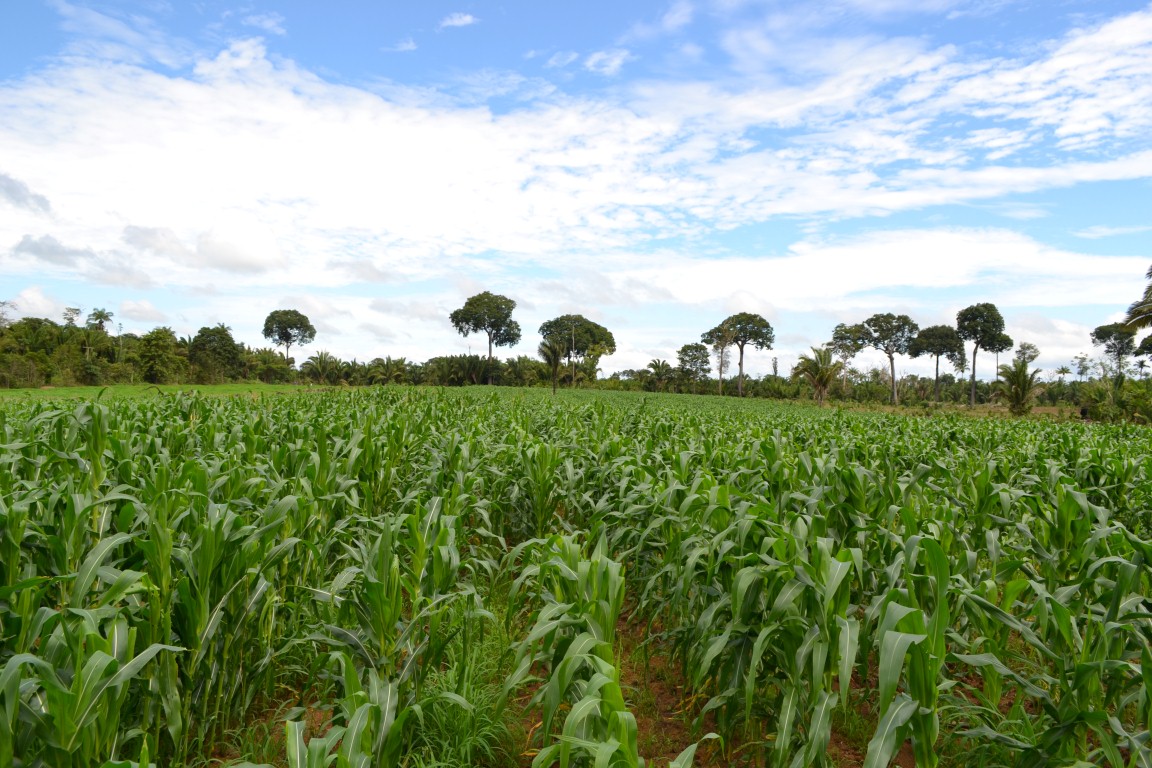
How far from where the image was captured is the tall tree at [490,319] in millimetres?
75938

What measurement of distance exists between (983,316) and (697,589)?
72.4 metres

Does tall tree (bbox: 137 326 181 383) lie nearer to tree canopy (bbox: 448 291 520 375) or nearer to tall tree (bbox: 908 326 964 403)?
tree canopy (bbox: 448 291 520 375)

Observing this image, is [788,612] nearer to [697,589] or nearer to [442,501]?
[697,589]

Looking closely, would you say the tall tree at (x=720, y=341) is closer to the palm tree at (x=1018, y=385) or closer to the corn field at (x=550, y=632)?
the palm tree at (x=1018, y=385)

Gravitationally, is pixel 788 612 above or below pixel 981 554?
above

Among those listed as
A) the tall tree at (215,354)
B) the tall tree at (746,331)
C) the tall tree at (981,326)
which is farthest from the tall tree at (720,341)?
the tall tree at (215,354)

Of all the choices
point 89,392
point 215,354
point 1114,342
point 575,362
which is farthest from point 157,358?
point 1114,342

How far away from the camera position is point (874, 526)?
341 cm

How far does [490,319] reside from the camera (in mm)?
76062

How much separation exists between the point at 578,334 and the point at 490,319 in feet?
44.6

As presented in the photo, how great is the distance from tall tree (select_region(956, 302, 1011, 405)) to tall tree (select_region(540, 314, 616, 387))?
4160cm

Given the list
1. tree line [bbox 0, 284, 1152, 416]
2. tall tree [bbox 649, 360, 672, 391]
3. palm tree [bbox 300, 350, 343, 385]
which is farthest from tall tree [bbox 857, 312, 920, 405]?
palm tree [bbox 300, 350, 343, 385]

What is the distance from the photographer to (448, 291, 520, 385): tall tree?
75938 millimetres

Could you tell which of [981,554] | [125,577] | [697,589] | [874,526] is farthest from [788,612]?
[981,554]
